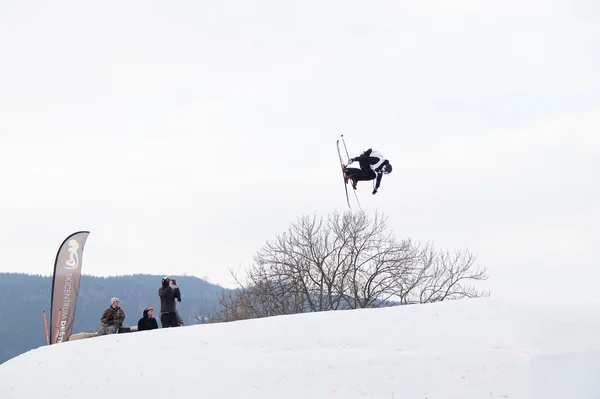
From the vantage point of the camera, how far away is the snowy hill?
8.94 meters

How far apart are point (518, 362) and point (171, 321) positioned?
26.8 feet

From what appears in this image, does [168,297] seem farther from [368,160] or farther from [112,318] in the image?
[368,160]

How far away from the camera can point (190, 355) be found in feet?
35.9

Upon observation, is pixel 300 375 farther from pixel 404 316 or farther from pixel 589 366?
pixel 589 366

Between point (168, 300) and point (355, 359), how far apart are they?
6008 mm

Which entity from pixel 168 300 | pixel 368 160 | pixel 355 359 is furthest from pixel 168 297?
pixel 355 359

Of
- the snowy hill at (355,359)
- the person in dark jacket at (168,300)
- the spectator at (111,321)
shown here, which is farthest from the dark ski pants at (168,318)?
the snowy hill at (355,359)

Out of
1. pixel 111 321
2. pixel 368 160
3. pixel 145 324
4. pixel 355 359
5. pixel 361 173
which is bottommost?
pixel 355 359

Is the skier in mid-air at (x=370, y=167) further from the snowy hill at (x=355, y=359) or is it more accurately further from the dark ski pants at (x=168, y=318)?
the snowy hill at (x=355, y=359)

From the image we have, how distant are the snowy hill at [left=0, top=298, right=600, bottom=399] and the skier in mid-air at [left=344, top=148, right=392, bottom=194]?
5743mm

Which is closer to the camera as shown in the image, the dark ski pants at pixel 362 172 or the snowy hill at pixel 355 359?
the snowy hill at pixel 355 359

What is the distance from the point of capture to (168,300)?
48.0ft

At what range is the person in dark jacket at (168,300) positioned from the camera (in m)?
14.6

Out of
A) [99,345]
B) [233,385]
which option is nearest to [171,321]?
[99,345]
